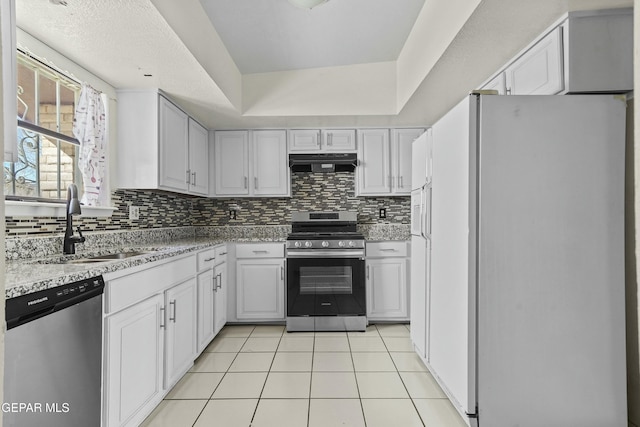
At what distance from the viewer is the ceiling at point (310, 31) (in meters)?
2.55

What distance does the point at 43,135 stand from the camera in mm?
2168

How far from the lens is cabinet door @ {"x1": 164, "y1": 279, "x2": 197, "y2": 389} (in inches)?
90.9

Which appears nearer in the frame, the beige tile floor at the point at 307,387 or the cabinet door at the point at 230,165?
the beige tile floor at the point at 307,387

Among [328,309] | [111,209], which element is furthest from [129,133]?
[328,309]

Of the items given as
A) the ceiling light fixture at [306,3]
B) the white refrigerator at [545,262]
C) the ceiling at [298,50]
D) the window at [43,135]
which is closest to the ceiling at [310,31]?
the ceiling at [298,50]

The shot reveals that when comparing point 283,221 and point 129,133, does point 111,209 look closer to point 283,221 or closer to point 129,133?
point 129,133

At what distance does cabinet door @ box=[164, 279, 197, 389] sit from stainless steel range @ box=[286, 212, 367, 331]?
3.79 feet

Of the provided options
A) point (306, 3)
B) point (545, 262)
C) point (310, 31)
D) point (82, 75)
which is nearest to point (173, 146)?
point (82, 75)

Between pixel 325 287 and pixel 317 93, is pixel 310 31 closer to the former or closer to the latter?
pixel 317 93

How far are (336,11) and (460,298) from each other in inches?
82.0

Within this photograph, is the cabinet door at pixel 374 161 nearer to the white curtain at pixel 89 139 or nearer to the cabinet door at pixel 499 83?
the cabinet door at pixel 499 83

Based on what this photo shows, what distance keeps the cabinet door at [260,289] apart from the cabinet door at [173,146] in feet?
3.44

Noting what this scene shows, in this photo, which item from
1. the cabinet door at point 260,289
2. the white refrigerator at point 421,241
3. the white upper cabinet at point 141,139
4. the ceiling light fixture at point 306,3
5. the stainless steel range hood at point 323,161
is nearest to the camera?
the ceiling light fixture at point 306,3

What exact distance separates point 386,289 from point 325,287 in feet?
2.11
